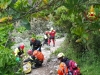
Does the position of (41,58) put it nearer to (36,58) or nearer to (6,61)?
(36,58)

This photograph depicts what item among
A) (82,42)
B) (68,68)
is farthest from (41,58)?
(82,42)

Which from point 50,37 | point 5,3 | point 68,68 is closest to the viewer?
point 5,3

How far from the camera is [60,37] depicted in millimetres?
22141

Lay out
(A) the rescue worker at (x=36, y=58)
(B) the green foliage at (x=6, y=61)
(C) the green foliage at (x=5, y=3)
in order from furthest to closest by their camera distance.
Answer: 1. (A) the rescue worker at (x=36, y=58)
2. (B) the green foliage at (x=6, y=61)
3. (C) the green foliage at (x=5, y=3)

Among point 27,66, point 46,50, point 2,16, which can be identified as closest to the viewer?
point 2,16

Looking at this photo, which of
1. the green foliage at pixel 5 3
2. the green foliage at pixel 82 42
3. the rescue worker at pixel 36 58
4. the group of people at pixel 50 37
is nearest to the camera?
the green foliage at pixel 5 3

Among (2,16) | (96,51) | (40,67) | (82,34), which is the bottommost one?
(40,67)

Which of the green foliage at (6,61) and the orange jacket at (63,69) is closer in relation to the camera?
the green foliage at (6,61)

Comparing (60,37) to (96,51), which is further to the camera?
(60,37)

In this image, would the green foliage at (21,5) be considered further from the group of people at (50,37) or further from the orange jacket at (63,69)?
the group of people at (50,37)

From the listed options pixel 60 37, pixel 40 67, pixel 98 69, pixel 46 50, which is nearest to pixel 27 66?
pixel 40 67

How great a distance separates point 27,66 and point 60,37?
36.4 feet

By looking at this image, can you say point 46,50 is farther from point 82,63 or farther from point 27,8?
point 27,8

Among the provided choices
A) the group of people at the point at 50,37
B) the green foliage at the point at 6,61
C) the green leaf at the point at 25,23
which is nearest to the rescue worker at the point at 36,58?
the group of people at the point at 50,37
